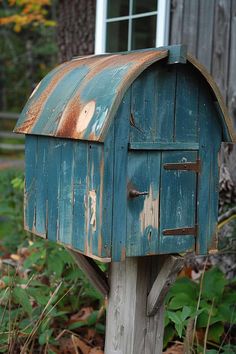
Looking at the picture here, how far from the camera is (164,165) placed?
268 centimetres

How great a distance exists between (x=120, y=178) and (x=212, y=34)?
228cm

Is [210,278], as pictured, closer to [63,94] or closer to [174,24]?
[63,94]

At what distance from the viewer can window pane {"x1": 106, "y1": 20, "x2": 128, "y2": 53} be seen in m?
4.58

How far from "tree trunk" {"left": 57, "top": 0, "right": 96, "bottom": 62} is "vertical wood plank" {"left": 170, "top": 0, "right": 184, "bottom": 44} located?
68.2 inches

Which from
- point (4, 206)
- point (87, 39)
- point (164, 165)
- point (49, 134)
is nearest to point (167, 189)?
point (164, 165)

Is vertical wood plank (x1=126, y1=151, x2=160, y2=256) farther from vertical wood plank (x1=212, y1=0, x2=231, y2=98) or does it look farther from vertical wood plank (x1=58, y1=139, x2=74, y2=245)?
vertical wood plank (x1=212, y1=0, x2=231, y2=98)

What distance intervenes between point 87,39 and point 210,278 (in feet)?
10.9

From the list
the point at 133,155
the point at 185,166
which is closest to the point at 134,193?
the point at 133,155

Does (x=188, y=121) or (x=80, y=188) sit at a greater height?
(x=188, y=121)

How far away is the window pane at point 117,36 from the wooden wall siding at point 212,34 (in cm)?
34

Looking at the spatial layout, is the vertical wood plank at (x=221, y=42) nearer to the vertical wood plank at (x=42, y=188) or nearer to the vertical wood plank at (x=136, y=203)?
the vertical wood plank at (x=42, y=188)

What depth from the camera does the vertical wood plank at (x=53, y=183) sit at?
284cm

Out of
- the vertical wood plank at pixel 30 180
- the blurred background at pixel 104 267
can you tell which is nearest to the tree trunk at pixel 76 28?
the blurred background at pixel 104 267

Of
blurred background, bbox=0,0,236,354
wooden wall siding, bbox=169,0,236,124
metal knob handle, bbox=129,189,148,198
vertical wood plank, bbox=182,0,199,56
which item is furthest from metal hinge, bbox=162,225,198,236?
vertical wood plank, bbox=182,0,199,56
